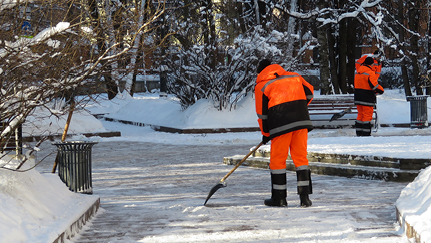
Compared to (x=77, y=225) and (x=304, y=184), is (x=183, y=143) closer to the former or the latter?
(x=304, y=184)

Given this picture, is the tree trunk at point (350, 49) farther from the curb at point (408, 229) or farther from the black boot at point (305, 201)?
the curb at point (408, 229)

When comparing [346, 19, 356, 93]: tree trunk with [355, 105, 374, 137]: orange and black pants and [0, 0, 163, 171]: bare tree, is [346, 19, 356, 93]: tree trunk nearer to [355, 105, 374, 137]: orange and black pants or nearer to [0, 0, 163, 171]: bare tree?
[355, 105, 374, 137]: orange and black pants

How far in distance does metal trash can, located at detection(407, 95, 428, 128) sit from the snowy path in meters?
7.95

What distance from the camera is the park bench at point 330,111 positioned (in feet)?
59.4

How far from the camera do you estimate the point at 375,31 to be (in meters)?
20.2

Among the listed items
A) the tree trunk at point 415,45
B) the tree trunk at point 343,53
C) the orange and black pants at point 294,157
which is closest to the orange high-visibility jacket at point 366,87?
the orange and black pants at point 294,157

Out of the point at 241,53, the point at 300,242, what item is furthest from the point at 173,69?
the point at 300,242

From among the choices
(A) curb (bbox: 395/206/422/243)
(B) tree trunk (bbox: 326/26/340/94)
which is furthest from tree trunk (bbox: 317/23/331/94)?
(A) curb (bbox: 395/206/422/243)

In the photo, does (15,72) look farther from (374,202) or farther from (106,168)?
(106,168)

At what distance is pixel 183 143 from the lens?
15.0m

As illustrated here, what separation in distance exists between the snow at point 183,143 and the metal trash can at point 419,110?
41.6 inches

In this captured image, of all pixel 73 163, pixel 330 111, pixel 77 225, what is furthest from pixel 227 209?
pixel 330 111

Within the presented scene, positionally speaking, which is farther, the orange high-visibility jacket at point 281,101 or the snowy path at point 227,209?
the orange high-visibility jacket at point 281,101

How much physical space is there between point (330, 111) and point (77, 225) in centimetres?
1362
